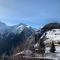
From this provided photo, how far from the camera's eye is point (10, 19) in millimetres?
3447

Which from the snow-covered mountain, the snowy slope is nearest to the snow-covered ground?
the snowy slope

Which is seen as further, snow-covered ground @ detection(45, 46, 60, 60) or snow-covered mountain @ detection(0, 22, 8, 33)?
snow-covered mountain @ detection(0, 22, 8, 33)

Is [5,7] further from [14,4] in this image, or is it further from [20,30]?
[20,30]

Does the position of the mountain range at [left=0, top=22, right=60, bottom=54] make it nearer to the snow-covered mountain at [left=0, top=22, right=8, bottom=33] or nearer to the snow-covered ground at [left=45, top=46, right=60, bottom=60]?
the snow-covered mountain at [left=0, top=22, right=8, bottom=33]

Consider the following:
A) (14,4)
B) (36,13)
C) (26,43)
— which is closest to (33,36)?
(26,43)

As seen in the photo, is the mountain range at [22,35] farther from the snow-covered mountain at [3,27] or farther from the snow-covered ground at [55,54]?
the snow-covered ground at [55,54]

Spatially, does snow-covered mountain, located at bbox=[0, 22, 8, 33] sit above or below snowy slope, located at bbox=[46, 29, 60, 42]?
above

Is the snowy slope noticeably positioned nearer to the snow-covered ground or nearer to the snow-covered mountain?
the snow-covered ground

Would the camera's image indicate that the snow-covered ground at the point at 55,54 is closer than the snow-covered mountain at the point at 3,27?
Yes

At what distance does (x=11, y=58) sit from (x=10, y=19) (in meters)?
0.67

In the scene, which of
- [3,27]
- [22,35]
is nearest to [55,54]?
[22,35]

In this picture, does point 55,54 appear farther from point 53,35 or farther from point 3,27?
point 3,27

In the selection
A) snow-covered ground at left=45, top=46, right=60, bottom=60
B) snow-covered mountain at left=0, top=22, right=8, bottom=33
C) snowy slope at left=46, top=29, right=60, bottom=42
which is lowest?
snow-covered ground at left=45, top=46, right=60, bottom=60

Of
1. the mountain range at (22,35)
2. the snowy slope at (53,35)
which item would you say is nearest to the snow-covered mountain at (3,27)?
the mountain range at (22,35)
